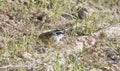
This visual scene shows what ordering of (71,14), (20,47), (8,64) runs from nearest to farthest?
(8,64), (20,47), (71,14)

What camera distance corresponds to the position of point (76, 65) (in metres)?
4.60

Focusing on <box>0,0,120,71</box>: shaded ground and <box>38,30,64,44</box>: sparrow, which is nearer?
<box>0,0,120,71</box>: shaded ground

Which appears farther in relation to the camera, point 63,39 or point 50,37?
point 63,39

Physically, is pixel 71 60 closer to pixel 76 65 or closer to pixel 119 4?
pixel 76 65

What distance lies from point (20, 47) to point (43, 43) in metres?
0.35

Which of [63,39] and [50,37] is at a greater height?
[50,37]

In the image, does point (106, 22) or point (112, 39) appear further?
point (106, 22)

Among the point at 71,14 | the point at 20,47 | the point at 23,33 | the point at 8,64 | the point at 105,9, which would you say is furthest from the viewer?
the point at 105,9

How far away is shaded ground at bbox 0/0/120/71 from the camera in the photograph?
4.53 metres

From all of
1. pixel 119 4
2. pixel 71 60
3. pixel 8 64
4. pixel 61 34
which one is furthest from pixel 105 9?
A: pixel 8 64

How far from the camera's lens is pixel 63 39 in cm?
515

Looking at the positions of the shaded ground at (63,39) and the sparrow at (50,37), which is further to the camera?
the sparrow at (50,37)

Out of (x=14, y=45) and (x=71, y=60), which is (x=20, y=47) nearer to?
(x=14, y=45)

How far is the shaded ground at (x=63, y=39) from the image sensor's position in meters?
4.53
